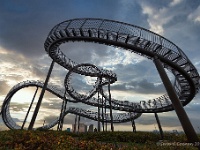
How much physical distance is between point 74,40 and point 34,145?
40.2 feet

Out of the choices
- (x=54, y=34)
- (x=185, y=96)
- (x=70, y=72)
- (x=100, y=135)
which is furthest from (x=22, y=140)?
(x=185, y=96)

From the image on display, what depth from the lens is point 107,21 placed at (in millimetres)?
14508

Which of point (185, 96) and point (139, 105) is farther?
point (139, 105)

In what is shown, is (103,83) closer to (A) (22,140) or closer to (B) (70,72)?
(B) (70,72)

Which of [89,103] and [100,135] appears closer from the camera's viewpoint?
[100,135]

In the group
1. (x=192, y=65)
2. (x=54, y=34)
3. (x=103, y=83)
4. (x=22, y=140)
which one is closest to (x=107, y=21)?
(x=54, y=34)

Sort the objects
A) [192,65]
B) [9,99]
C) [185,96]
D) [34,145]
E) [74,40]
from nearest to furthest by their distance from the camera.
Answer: [34,145] < [192,65] < [74,40] < [185,96] < [9,99]

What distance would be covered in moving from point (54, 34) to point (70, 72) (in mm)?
8186

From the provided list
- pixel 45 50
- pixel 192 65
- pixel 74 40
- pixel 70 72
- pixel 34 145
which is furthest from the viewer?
pixel 70 72

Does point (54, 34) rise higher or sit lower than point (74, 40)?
higher

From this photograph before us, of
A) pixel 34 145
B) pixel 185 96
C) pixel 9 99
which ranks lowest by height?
pixel 34 145

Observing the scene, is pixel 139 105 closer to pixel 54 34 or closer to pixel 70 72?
pixel 70 72

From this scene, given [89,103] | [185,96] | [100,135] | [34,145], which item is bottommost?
[34,145]

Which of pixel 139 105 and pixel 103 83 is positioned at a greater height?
pixel 103 83
